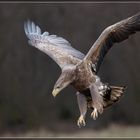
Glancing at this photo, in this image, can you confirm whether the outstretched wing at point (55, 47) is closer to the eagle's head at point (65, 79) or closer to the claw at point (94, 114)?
the eagle's head at point (65, 79)

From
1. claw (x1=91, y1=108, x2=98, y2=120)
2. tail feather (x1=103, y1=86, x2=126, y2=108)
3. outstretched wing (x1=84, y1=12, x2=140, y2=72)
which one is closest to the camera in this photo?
claw (x1=91, y1=108, x2=98, y2=120)

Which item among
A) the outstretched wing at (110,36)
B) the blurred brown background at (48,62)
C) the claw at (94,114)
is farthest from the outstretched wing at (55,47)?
the blurred brown background at (48,62)

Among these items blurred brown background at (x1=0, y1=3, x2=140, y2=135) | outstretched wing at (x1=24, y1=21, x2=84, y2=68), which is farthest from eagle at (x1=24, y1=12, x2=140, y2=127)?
blurred brown background at (x1=0, y1=3, x2=140, y2=135)

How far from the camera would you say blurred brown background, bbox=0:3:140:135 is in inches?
890

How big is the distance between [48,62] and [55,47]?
12.1 m

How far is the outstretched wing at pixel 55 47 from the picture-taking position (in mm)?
10195

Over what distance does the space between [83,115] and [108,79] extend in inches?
488

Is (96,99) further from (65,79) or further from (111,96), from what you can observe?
(65,79)

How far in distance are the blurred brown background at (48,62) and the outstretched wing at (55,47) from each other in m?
10.6

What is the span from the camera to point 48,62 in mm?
22906

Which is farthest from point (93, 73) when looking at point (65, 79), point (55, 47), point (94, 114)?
point (55, 47)

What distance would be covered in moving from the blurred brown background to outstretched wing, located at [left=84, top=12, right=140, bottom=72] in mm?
12148

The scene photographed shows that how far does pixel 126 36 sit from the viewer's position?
33.0 feet

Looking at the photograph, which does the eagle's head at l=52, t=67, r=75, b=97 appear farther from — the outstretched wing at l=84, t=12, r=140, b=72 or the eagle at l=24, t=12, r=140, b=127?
the outstretched wing at l=84, t=12, r=140, b=72
